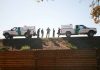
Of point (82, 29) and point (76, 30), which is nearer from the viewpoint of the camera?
point (82, 29)

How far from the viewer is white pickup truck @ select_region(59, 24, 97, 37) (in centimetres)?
3549

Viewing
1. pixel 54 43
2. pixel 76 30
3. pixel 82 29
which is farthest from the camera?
pixel 76 30

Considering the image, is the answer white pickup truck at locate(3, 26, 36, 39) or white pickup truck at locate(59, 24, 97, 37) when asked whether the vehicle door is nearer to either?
white pickup truck at locate(59, 24, 97, 37)

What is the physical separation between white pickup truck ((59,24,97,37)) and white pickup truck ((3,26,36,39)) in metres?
3.76

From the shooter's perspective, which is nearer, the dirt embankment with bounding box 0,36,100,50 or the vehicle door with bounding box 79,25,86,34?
the dirt embankment with bounding box 0,36,100,50

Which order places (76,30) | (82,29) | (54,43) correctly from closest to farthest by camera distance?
(54,43) < (82,29) < (76,30)

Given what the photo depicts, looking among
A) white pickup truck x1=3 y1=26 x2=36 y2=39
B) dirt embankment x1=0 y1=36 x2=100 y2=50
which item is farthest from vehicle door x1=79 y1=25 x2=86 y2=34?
white pickup truck x1=3 y1=26 x2=36 y2=39

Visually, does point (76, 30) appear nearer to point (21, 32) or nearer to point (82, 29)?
point (82, 29)

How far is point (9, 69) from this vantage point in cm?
1625

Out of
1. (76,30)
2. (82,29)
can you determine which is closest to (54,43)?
(76,30)

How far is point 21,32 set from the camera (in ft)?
119

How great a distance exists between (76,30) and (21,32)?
23.5 ft

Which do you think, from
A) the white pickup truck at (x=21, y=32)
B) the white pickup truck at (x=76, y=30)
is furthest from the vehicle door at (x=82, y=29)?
the white pickup truck at (x=21, y=32)

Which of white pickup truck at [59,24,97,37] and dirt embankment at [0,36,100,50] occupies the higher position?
white pickup truck at [59,24,97,37]
